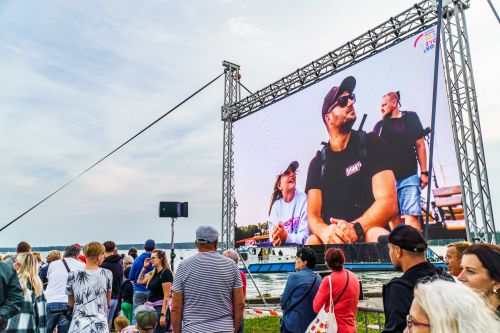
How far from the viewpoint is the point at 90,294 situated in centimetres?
317

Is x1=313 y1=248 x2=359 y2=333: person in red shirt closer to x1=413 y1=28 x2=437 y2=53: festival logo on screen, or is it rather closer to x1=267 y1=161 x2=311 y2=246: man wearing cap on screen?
x1=413 y1=28 x2=437 y2=53: festival logo on screen

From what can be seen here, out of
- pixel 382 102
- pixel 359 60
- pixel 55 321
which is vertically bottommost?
pixel 55 321

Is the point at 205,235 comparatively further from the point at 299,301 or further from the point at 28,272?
the point at 28,272

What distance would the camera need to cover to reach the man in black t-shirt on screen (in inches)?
342

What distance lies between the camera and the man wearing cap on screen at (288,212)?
1209 cm

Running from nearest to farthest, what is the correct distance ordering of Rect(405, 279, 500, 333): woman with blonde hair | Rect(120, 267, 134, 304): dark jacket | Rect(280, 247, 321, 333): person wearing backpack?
1. Rect(405, 279, 500, 333): woman with blonde hair
2. Rect(280, 247, 321, 333): person wearing backpack
3. Rect(120, 267, 134, 304): dark jacket

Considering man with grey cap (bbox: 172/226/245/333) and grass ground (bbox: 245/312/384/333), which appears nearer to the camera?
man with grey cap (bbox: 172/226/245/333)

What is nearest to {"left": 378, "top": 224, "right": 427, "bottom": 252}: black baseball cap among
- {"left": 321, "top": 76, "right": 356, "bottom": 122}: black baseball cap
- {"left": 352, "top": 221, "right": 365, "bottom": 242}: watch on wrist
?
{"left": 352, "top": 221, "right": 365, "bottom": 242}: watch on wrist

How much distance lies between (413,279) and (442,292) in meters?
0.87

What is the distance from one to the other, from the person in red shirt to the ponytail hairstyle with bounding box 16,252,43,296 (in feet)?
7.22

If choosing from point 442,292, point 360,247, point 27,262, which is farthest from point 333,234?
point 442,292

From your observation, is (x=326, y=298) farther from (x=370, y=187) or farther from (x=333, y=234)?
(x=333, y=234)

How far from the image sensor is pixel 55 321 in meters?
3.85

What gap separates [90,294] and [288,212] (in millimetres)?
9896
